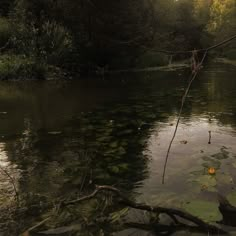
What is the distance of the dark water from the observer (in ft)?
18.7

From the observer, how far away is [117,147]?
8031 millimetres

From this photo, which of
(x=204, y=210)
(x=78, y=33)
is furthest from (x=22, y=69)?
(x=204, y=210)

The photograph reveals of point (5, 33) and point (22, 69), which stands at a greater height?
point (5, 33)

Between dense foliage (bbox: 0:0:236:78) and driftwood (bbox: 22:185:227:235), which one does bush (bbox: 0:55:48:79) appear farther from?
driftwood (bbox: 22:185:227:235)

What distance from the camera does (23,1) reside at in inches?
939

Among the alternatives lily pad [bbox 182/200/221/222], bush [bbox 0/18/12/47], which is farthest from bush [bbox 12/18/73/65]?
lily pad [bbox 182/200/221/222]

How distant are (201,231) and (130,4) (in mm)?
21910

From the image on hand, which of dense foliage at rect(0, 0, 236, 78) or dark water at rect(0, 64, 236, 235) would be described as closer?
dark water at rect(0, 64, 236, 235)

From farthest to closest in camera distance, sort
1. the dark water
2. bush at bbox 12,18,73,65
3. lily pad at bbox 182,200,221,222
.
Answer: bush at bbox 12,18,73,65, the dark water, lily pad at bbox 182,200,221,222

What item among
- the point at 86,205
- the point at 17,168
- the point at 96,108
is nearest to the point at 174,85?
the point at 96,108

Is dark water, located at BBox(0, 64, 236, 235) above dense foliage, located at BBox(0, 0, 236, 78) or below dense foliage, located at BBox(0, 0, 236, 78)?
below

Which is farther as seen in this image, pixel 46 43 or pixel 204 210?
pixel 46 43

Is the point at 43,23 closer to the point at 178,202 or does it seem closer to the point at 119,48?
the point at 119,48

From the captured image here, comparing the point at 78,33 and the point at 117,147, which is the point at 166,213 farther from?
the point at 78,33
